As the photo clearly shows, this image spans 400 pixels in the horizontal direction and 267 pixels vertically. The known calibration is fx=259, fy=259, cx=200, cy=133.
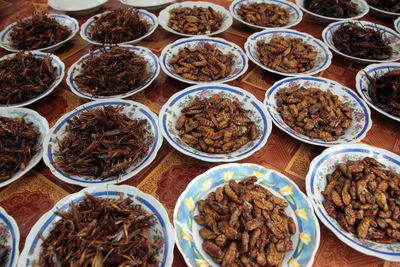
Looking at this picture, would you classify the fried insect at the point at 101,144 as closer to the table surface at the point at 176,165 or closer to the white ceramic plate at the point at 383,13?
the table surface at the point at 176,165

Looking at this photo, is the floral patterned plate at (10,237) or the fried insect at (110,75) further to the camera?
the fried insect at (110,75)

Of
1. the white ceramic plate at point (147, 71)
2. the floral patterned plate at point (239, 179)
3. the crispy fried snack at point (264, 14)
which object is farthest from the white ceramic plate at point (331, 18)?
the floral patterned plate at point (239, 179)

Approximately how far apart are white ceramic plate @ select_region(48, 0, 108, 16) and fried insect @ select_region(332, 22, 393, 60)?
3.63 meters

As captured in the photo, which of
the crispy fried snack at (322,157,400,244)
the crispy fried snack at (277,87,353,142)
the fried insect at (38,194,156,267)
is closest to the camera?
the fried insect at (38,194,156,267)

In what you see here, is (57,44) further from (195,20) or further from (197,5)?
(197,5)

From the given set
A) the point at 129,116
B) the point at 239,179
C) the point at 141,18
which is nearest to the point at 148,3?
the point at 141,18

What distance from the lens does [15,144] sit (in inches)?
81.6

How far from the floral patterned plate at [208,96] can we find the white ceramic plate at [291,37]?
2.19 feet

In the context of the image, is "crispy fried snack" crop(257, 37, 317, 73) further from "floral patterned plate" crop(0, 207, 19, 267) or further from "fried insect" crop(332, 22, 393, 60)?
"floral patterned plate" crop(0, 207, 19, 267)

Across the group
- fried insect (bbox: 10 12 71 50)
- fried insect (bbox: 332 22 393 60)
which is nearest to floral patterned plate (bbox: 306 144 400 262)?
fried insect (bbox: 332 22 393 60)

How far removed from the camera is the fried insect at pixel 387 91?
100 inches

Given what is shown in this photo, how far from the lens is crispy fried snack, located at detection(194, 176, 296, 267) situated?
5.03ft

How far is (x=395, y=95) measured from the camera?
8.43ft

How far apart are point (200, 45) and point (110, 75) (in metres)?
1.24
